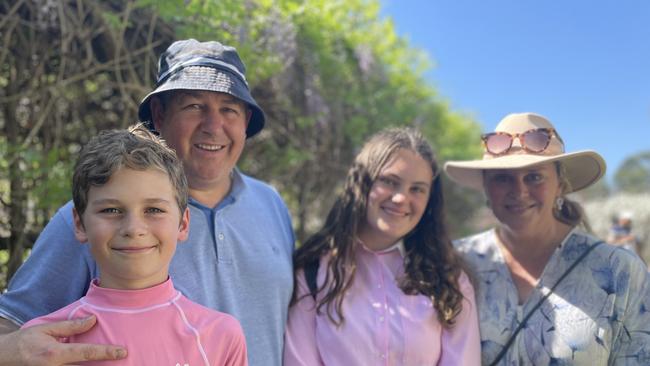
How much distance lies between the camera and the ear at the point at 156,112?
2.02 meters

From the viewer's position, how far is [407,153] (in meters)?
2.46

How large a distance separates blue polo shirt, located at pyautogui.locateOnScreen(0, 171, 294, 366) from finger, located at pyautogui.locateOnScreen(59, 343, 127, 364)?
1.00 feet

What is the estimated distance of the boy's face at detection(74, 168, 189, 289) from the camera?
4.87 ft

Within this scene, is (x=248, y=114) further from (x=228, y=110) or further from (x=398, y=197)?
(x=398, y=197)

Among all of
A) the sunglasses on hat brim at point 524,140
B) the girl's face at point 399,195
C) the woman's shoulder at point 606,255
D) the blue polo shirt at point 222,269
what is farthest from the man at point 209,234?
the woman's shoulder at point 606,255

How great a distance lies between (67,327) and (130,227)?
33 cm

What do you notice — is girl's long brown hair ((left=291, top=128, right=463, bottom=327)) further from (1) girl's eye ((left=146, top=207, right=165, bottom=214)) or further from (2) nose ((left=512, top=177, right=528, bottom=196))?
(1) girl's eye ((left=146, top=207, right=165, bottom=214))

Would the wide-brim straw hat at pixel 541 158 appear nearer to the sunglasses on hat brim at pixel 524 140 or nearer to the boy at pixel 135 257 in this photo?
the sunglasses on hat brim at pixel 524 140

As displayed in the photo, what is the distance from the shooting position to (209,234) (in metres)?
1.97

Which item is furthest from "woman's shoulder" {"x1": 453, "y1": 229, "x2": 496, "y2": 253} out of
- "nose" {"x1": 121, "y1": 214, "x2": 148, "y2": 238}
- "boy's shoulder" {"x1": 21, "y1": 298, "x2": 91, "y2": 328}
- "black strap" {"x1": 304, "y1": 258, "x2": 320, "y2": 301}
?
"boy's shoulder" {"x1": 21, "y1": 298, "x2": 91, "y2": 328}

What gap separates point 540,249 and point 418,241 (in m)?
0.59

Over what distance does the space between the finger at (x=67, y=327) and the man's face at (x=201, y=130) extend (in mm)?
682

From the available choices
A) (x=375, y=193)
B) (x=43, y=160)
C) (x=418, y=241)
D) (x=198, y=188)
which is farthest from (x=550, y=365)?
(x=43, y=160)

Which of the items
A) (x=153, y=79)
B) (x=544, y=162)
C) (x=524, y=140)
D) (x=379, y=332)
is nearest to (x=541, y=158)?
(x=544, y=162)
